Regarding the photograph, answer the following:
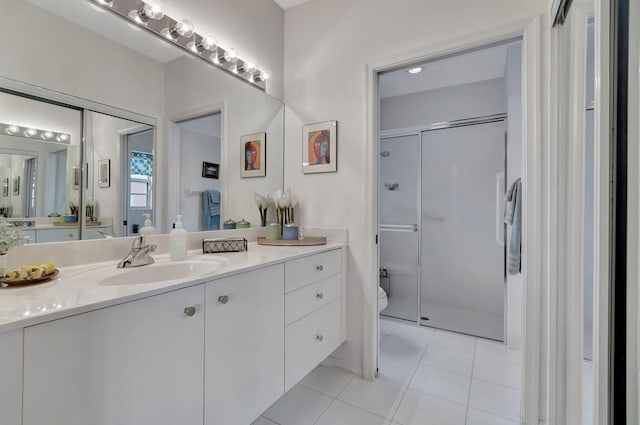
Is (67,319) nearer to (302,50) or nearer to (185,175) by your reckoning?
(185,175)

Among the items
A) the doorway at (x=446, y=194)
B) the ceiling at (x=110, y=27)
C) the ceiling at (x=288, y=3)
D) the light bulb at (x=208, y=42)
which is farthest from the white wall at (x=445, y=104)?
the ceiling at (x=110, y=27)

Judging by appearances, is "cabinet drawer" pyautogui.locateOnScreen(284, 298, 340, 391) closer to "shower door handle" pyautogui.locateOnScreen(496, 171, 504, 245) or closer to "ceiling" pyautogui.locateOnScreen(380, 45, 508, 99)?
"shower door handle" pyautogui.locateOnScreen(496, 171, 504, 245)

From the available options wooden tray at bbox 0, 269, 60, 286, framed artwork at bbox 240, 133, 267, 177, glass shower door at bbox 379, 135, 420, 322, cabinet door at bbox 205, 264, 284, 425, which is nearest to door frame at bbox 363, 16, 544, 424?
cabinet door at bbox 205, 264, 284, 425

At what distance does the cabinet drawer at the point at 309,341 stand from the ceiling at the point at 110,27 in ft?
4.95

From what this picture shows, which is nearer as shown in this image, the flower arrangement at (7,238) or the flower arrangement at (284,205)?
the flower arrangement at (7,238)

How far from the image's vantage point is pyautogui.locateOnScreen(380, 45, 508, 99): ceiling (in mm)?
2434

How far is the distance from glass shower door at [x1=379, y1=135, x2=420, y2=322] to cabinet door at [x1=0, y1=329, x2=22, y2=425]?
279 cm

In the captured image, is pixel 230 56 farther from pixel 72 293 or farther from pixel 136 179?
pixel 72 293

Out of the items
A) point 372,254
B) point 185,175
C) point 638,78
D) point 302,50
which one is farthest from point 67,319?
point 302,50

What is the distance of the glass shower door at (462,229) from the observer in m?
2.74

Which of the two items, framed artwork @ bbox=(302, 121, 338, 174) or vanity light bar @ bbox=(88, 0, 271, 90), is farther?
framed artwork @ bbox=(302, 121, 338, 174)

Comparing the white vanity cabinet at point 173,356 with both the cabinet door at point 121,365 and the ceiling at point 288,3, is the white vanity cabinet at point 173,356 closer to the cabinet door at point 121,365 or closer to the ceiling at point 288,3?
the cabinet door at point 121,365

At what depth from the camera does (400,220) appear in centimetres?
317

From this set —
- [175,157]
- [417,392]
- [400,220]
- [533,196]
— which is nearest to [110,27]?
[175,157]
